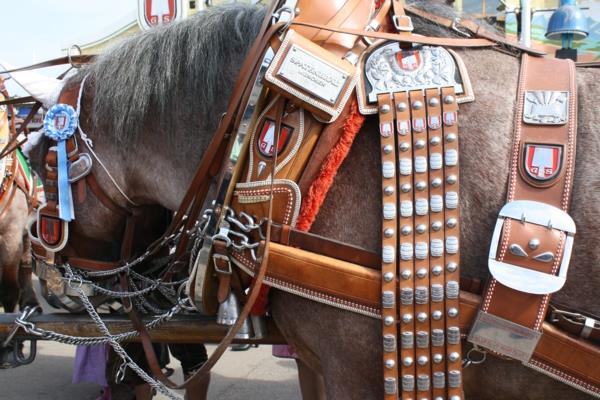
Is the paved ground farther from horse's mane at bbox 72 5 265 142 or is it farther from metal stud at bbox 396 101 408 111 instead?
metal stud at bbox 396 101 408 111

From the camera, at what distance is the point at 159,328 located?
194 centimetres

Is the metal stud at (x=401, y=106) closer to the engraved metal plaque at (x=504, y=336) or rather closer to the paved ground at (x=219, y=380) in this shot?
the engraved metal plaque at (x=504, y=336)

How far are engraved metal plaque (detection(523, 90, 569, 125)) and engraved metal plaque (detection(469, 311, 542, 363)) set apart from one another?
0.44 metres

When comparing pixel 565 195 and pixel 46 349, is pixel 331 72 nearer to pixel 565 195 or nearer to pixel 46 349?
pixel 565 195

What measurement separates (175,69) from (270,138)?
0.48 m

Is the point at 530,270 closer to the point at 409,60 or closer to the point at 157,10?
the point at 409,60

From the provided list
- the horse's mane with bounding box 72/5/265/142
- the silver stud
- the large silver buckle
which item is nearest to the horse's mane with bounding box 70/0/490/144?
the horse's mane with bounding box 72/5/265/142

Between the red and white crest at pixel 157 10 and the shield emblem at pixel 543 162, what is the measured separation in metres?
7.39

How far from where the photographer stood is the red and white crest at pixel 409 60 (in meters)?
1.32

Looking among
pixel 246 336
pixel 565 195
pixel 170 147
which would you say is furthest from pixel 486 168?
pixel 170 147

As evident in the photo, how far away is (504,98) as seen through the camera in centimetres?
132

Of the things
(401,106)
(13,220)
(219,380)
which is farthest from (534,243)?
(13,220)

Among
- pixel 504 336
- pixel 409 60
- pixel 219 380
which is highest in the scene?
pixel 409 60

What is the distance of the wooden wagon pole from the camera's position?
6.08 feet
